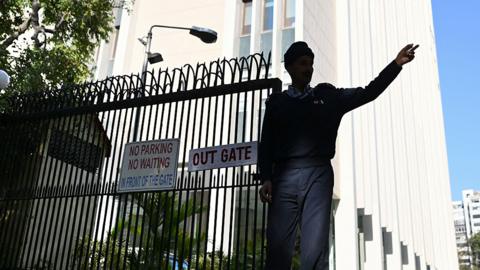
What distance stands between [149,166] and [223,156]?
1028 millimetres

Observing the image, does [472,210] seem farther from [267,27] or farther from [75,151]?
[75,151]

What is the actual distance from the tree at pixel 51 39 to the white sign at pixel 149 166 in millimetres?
4149

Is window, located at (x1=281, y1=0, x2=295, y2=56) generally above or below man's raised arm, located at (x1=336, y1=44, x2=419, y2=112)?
above

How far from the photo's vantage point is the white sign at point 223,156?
4.79 metres

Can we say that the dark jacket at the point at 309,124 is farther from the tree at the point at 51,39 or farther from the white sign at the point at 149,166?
the tree at the point at 51,39

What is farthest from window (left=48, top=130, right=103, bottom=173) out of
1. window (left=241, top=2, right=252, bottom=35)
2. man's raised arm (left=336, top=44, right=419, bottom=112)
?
window (left=241, top=2, right=252, bottom=35)

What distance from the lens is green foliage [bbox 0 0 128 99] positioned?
9.08 metres

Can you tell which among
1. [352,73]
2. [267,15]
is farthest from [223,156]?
[352,73]

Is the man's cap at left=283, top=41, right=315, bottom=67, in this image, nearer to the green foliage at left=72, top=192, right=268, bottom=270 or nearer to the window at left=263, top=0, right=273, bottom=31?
the green foliage at left=72, top=192, right=268, bottom=270

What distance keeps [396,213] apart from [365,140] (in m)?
4.63

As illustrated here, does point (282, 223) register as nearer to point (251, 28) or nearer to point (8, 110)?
point (8, 110)

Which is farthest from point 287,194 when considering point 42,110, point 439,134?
point 439,134

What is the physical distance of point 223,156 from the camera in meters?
4.98

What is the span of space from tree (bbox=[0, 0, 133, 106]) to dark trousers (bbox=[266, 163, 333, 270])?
707 centimetres
